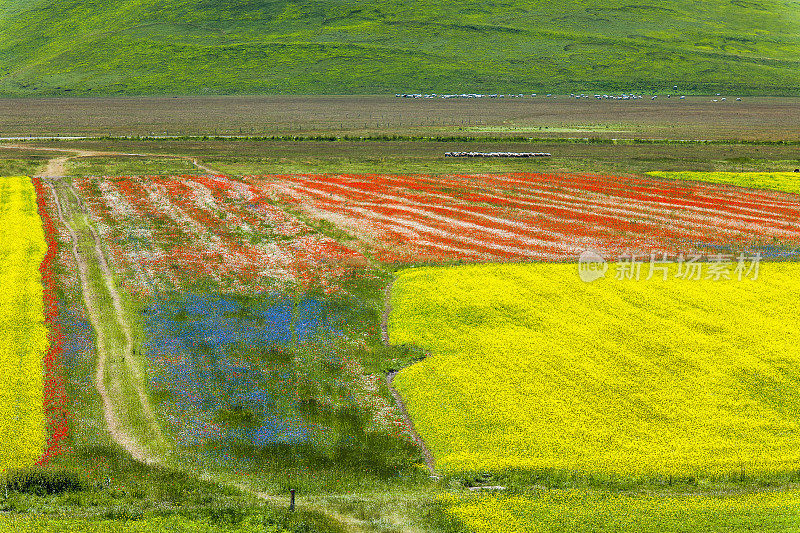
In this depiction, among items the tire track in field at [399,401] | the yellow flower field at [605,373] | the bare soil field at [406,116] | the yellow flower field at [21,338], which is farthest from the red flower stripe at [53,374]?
the bare soil field at [406,116]

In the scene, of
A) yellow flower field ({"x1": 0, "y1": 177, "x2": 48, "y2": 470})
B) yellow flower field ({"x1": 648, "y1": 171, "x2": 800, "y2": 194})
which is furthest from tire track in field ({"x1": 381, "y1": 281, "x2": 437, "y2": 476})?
yellow flower field ({"x1": 648, "y1": 171, "x2": 800, "y2": 194})

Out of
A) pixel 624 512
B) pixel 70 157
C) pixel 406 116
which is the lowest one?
pixel 624 512

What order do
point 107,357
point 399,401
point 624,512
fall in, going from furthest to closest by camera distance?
point 107,357, point 399,401, point 624,512

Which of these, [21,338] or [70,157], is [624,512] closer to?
[21,338]

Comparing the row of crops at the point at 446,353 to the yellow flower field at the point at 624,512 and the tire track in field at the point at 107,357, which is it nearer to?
the yellow flower field at the point at 624,512

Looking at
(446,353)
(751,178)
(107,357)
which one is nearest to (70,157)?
(107,357)

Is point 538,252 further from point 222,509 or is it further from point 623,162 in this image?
point 623,162

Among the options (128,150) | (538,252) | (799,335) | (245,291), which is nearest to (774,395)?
(799,335)
